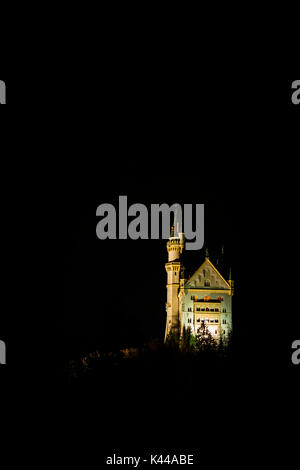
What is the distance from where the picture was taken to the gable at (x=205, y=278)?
7100 cm

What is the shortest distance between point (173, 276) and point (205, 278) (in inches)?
190

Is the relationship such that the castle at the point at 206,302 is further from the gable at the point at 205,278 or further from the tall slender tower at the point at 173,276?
the tall slender tower at the point at 173,276

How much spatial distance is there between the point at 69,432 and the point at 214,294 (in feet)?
133

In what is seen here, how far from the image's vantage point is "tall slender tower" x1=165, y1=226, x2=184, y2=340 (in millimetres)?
73312

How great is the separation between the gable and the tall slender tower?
339 centimetres

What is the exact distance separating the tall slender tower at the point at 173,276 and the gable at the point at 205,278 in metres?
3.39
